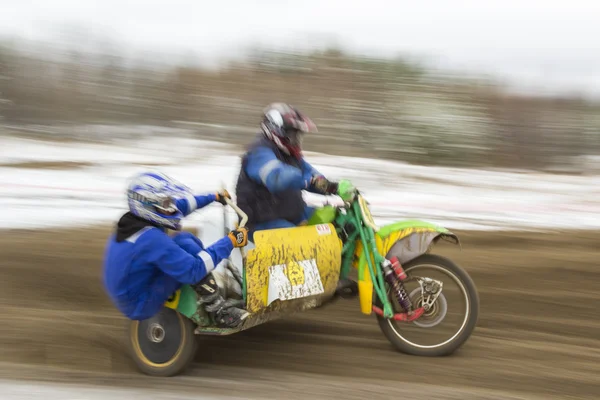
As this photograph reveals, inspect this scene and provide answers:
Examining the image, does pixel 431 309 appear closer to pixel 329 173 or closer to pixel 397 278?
pixel 397 278

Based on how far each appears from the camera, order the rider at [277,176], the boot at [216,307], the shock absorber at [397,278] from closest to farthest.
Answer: the boot at [216,307], the rider at [277,176], the shock absorber at [397,278]

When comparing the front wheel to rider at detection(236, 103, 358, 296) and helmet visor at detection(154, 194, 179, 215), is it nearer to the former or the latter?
rider at detection(236, 103, 358, 296)

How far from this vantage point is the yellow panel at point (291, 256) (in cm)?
512

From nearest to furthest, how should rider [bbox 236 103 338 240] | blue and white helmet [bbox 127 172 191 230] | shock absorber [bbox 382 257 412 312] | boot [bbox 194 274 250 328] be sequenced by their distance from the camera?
blue and white helmet [bbox 127 172 191 230], boot [bbox 194 274 250 328], rider [bbox 236 103 338 240], shock absorber [bbox 382 257 412 312]

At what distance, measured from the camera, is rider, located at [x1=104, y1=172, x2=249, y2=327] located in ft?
15.8

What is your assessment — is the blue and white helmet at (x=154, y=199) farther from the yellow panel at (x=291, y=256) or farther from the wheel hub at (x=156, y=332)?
the wheel hub at (x=156, y=332)

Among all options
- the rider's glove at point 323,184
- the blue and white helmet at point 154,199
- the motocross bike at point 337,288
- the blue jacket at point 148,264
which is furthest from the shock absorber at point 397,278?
the blue and white helmet at point 154,199

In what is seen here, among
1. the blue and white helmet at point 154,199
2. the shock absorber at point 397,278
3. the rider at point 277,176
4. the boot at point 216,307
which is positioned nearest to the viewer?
the blue and white helmet at point 154,199

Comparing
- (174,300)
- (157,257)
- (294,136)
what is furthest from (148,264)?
(294,136)

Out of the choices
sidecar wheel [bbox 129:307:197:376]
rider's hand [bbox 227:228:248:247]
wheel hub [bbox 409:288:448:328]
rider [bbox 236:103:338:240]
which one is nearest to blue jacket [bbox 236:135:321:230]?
rider [bbox 236:103:338:240]

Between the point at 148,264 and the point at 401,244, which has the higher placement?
the point at 401,244

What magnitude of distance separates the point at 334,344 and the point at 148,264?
156cm

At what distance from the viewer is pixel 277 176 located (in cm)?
512

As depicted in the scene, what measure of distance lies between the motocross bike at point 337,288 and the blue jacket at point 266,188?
0.50 ft
